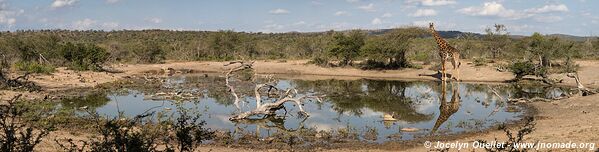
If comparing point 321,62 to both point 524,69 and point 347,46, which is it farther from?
point 524,69

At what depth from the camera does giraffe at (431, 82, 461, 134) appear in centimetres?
1983

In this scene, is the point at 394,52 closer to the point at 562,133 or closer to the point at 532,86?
the point at 532,86

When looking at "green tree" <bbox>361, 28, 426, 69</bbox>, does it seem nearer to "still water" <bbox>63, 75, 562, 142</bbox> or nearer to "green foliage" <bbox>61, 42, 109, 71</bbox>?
"still water" <bbox>63, 75, 562, 142</bbox>

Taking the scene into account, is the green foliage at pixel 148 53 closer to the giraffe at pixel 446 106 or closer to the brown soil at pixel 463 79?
the brown soil at pixel 463 79

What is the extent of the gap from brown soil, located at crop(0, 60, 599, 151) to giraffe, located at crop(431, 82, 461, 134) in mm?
2910

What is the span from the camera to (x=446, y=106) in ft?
81.2

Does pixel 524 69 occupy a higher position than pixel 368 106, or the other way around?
pixel 524 69

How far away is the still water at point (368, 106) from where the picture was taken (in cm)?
1847

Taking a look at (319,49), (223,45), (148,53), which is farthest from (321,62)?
(148,53)

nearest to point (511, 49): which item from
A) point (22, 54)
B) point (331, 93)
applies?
point (331, 93)

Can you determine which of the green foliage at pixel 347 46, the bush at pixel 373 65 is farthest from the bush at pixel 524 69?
the green foliage at pixel 347 46

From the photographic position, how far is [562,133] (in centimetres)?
1451

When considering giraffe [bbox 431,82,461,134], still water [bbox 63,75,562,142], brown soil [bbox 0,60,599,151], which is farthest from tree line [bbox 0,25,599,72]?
giraffe [bbox 431,82,461,134]

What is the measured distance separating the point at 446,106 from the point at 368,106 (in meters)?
3.71
